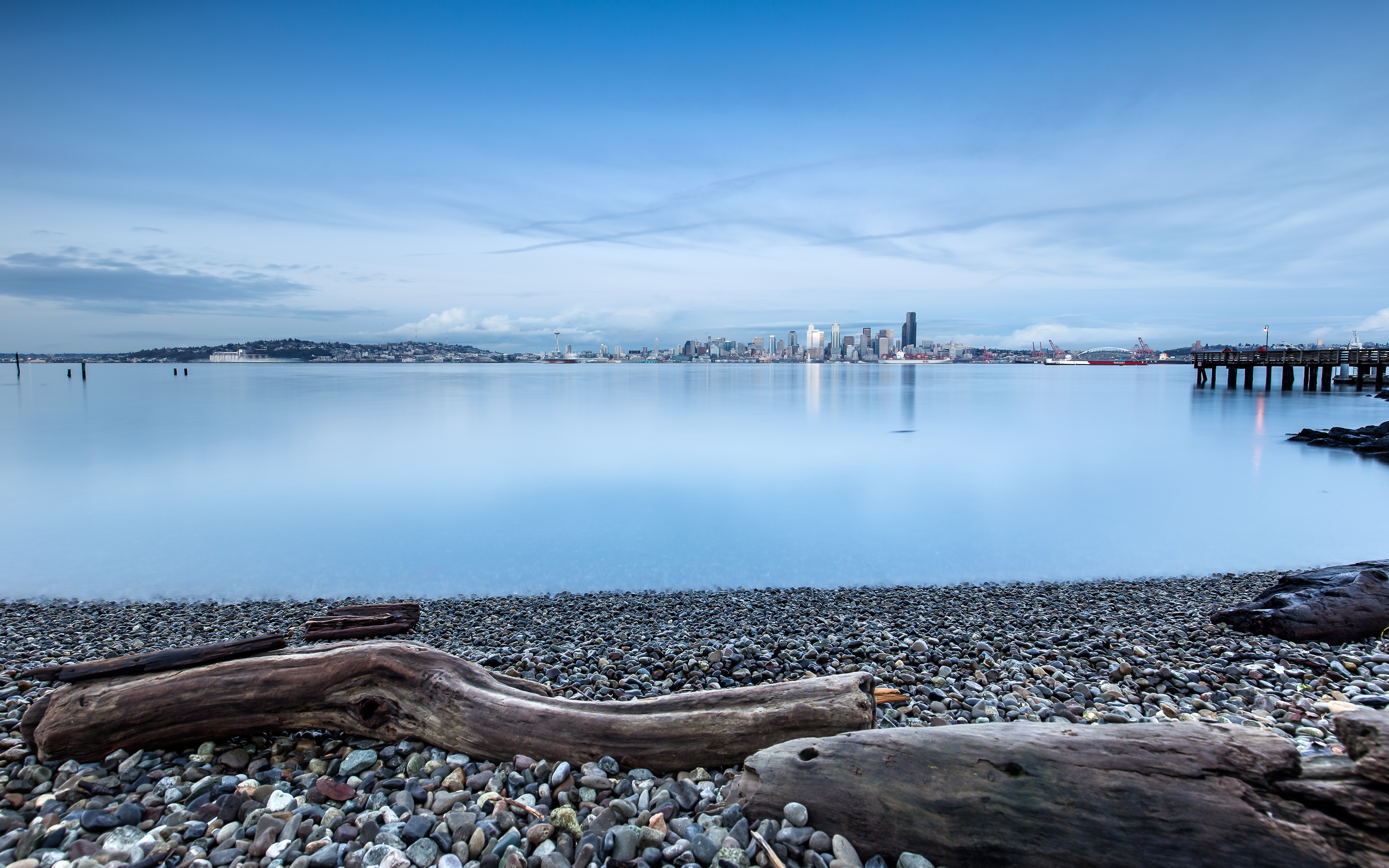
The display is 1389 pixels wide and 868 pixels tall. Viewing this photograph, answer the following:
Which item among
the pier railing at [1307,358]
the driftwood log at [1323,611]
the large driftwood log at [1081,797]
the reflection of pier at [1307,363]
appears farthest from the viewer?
the reflection of pier at [1307,363]

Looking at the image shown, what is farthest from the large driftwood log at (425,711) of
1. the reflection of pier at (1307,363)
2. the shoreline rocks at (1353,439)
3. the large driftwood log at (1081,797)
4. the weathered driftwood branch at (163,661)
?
the reflection of pier at (1307,363)

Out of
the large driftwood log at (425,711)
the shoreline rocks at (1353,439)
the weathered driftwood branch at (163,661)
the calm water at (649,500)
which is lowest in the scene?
the calm water at (649,500)

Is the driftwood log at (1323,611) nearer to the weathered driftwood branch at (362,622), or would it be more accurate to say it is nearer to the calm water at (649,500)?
the calm water at (649,500)

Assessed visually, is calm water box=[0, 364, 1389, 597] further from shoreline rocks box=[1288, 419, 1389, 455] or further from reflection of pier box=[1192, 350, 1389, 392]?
reflection of pier box=[1192, 350, 1389, 392]

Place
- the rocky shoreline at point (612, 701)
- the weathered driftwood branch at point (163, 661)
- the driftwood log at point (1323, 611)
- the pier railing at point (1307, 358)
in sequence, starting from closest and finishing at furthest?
the rocky shoreline at point (612, 701), the weathered driftwood branch at point (163, 661), the driftwood log at point (1323, 611), the pier railing at point (1307, 358)

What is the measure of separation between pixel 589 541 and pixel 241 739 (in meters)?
8.30

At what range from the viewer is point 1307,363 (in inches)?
2143

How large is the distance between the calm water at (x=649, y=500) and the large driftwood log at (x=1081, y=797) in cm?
667

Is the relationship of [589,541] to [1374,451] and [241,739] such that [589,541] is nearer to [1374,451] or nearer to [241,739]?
[241,739]

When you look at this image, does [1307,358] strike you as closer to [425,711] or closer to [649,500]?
[649,500]

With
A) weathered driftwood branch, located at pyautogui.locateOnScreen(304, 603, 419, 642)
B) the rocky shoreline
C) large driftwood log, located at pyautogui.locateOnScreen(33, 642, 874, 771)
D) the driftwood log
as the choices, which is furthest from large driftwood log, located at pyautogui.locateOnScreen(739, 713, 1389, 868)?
the driftwood log

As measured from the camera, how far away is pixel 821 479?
18.7 m

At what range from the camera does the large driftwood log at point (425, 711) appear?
11.6 feet

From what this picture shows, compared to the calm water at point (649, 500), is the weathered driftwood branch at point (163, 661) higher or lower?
higher
